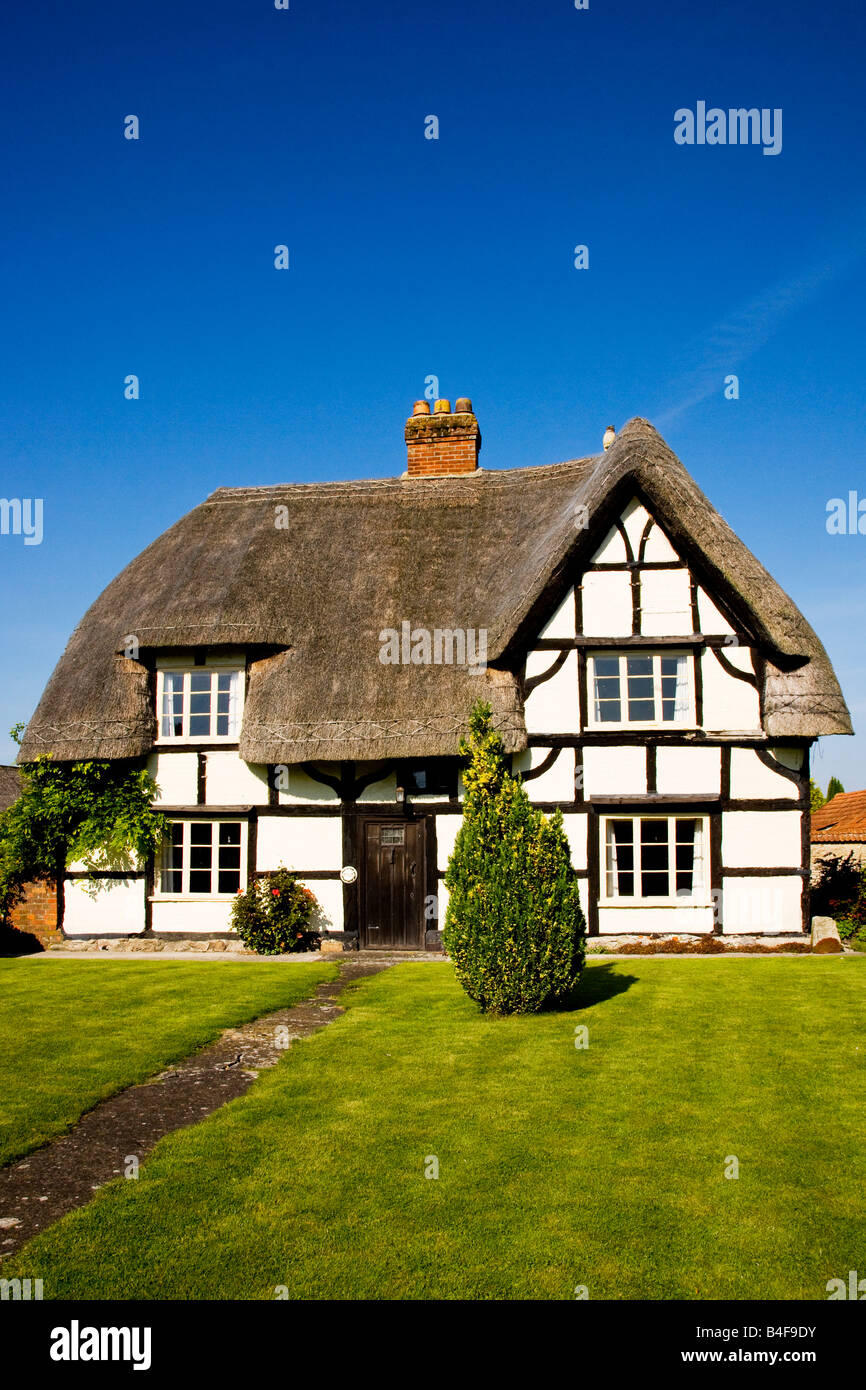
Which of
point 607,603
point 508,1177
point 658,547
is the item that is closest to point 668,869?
point 607,603

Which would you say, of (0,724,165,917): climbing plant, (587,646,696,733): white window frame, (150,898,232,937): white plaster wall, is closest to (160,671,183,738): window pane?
(0,724,165,917): climbing plant

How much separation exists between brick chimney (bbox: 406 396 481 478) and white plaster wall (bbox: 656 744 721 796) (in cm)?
778

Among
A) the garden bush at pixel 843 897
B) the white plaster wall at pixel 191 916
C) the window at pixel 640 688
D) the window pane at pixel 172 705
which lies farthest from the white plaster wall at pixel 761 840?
the window pane at pixel 172 705

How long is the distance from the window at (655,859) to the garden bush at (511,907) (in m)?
5.09

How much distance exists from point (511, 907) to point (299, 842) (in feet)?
22.2

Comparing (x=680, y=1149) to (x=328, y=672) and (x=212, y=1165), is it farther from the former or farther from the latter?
(x=328, y=672)

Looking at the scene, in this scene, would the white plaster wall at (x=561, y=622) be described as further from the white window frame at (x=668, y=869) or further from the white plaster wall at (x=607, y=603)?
the white window frame at (x=668, y=869)

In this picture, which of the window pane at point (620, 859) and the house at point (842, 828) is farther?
the house at point (842, 828)

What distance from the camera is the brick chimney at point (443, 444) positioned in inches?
768

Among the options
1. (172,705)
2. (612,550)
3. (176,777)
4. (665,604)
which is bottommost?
(176,777)

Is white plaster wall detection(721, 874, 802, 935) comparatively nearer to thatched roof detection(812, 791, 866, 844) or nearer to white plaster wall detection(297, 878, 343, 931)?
white plaster wall detection(297, 878, 343, 931)

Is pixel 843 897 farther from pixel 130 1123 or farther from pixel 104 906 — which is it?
pixel 130 1123

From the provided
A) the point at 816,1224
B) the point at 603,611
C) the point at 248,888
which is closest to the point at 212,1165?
the point at 816,1224

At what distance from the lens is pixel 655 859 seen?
15414 millimetres
